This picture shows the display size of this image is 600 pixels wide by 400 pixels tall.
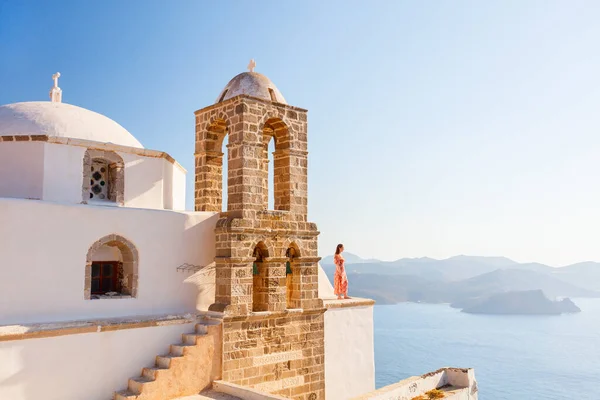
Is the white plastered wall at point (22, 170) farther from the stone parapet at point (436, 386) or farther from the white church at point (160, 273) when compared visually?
the stone parapet at point (436, 386)

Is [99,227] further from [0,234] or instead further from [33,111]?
[33,111]

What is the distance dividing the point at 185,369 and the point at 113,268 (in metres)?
2.28

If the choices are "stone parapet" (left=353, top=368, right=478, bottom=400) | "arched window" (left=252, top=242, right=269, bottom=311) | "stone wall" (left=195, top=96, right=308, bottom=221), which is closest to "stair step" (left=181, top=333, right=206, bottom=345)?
"arched window" (left=252, top=242, right=269, bottom=311)

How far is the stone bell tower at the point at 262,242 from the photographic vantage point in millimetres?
8797

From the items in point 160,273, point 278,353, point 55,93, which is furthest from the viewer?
point 55,93

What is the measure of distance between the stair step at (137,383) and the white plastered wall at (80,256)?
1075mm

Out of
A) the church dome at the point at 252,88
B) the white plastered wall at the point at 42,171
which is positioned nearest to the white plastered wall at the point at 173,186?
the white plastered wall at the point at 42,171

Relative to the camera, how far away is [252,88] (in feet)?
31.4

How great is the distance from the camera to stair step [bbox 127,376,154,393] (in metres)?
7.45

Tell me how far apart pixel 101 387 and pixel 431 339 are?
9161cm

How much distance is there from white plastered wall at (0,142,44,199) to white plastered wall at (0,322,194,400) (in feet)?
9.87

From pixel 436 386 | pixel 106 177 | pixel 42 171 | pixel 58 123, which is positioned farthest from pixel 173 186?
pixel 436 386

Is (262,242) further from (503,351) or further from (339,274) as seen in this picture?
(503,351)

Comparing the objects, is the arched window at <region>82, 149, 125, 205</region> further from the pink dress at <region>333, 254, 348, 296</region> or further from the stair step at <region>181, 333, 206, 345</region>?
the pink dress at <region>333, 254, 348, 296</region>
